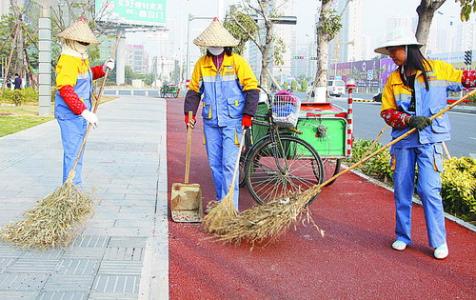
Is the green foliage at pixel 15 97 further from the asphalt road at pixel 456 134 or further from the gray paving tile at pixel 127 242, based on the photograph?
the gray paving tile at pixel 127 242

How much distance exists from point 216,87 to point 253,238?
4.84ft

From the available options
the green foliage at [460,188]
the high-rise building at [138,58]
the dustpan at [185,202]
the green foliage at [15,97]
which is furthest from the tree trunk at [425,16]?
the high-rise building at [138,58]

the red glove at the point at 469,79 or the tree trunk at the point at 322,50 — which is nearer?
the red glove at the point at 469,79

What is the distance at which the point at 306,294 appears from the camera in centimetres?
382

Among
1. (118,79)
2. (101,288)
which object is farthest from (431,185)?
(118,79)

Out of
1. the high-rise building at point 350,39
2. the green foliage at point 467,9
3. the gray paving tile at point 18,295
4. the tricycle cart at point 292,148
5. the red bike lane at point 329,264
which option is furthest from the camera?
the high-rise building at point 350,39

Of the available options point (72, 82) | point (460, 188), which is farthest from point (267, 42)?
point (72, 82)

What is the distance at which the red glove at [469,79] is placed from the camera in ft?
14.1

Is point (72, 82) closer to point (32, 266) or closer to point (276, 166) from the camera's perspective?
point (32, 266)

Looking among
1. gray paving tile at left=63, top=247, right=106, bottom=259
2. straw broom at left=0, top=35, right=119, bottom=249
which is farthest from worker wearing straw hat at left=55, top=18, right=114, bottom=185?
gray paving tile at left=63, top=247, right=106, bottom=259

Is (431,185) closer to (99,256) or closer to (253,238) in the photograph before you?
(253,238)

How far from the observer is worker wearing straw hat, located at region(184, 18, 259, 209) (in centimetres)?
527

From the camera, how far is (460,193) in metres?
6.02

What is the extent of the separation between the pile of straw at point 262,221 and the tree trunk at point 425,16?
3741 mm
